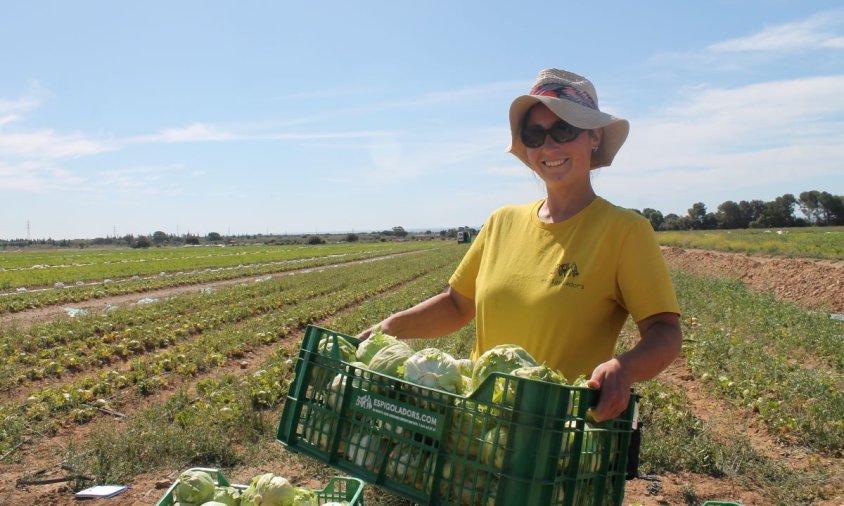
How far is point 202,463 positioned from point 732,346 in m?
8.27

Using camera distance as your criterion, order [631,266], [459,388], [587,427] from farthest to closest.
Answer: [631,266] < [459,388] < [587,427]

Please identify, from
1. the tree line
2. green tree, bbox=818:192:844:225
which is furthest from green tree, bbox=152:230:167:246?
green tree, bbox=818:192:844:225

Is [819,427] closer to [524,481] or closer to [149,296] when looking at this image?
[524,481]

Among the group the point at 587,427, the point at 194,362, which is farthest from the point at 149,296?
the point at 587,427

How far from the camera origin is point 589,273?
2.67m

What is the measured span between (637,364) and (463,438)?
0.70 metres

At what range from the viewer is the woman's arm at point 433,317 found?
315 cm

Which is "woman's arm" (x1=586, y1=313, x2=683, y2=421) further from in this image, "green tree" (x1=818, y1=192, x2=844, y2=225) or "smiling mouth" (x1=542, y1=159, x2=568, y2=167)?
"green tree" (x1=818, y1=192, x2=844, y2=225)

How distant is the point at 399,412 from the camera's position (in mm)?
2053

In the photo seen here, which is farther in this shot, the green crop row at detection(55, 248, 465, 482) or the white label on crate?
the green crop row at detection(55, 248, 465, 482)

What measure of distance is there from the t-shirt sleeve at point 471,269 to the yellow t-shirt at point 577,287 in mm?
351

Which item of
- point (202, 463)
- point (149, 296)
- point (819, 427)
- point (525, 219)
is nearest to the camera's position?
point (525, 219)

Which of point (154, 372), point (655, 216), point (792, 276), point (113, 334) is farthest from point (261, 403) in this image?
point (655, 216)

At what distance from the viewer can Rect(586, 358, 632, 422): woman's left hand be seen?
6.45 ft
